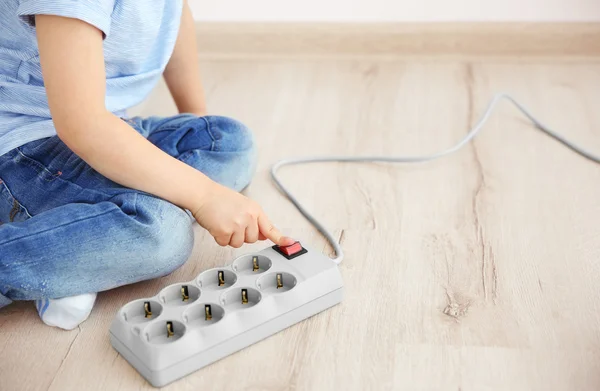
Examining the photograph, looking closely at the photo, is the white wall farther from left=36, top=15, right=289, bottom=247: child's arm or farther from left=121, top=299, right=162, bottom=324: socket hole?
left=121, top=299, right=162, bottom=324: socket hole

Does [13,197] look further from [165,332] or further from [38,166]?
[165,332]

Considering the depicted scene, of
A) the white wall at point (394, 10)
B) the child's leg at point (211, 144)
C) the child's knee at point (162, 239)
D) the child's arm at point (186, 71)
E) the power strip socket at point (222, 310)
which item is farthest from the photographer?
the white wall at point (394, 10)

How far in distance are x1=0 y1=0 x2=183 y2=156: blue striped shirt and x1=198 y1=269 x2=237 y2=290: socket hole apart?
258mm

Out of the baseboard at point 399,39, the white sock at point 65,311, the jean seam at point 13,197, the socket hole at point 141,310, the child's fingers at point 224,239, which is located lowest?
the baseboard at point 399,39

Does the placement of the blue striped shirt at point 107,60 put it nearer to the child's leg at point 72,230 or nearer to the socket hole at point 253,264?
the child's leg at point 72,230

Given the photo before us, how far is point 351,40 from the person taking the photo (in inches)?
61.4

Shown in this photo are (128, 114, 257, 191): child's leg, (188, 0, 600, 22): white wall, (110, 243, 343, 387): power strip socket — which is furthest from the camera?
(188, 0, 600, 22): white wall

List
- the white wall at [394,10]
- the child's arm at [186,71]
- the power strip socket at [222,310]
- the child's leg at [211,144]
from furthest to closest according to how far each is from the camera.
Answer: the white wall at [394,10] → the child's arm at [186,71] → the child's leg at [211,144] → the power strip socket at [222,310]

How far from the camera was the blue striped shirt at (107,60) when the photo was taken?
88cm

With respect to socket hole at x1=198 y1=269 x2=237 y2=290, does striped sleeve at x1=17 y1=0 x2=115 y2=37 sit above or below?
above

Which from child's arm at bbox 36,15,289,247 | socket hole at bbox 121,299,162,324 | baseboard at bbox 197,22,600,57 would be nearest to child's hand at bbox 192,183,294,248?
child's arm at bbox 36,15,289,247

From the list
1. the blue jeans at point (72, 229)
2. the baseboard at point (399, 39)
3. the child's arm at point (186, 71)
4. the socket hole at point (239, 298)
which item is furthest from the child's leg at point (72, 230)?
the baseboard at point (399, 39)

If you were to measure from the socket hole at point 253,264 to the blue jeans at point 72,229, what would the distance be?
72 millimetres

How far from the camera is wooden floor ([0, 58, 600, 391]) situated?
0.76 meters
